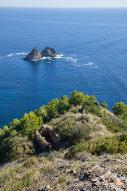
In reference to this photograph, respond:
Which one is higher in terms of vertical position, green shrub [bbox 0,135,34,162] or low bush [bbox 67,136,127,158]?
green shrub [bbox 0,135,34,162]

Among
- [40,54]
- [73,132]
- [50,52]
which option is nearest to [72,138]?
[73,132]

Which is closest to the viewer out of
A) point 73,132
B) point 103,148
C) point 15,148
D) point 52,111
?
point 103,148

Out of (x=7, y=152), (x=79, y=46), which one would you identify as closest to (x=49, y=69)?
(x=79, y=46)

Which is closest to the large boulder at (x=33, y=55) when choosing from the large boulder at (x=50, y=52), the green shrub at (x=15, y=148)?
the large boulder at (x=50, y=52)

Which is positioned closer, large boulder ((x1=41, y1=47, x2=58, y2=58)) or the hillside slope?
the hillside slope

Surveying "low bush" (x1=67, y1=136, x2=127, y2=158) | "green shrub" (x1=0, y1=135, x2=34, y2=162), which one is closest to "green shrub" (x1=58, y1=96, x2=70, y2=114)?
"green shrub" (x1=0, y1=135, x2=34, y2=162)

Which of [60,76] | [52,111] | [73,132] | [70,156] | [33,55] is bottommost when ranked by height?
[70,156]

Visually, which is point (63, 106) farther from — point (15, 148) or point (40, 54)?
point (40, 54)

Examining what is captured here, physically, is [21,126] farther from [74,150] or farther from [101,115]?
[74,150]

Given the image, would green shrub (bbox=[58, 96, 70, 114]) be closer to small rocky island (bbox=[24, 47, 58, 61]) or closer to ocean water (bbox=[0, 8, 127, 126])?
ocean water (bbox=[0, 8, 127, 126])

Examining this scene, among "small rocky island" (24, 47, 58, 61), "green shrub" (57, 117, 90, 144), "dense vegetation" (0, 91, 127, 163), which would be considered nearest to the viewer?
"dense vegetation" (0, 91, 127, 163)
